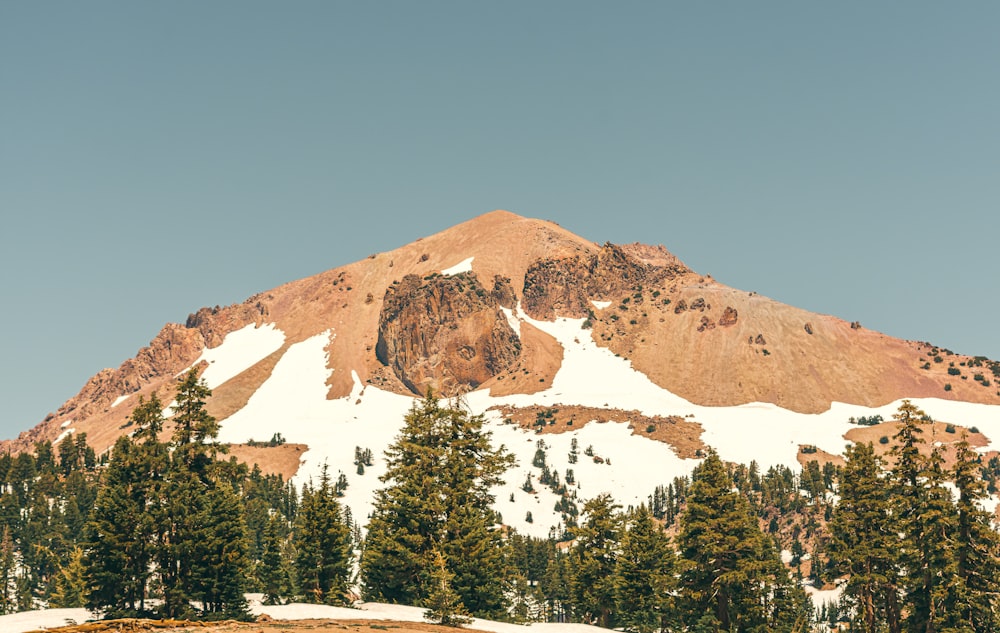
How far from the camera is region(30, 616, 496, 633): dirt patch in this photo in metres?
35.9

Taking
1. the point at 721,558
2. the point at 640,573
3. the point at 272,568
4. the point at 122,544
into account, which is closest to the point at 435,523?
the point at 640,573

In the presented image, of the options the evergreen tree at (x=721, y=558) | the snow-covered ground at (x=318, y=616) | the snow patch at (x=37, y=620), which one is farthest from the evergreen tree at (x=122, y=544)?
the evergreen tree at (x=721, y=558)

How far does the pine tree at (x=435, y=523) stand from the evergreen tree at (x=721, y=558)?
45.6 ft

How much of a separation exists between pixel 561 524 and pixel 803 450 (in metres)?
66.3

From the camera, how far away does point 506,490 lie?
584 ft

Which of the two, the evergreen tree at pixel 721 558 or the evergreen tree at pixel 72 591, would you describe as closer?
the evergreen tree at pixel 721 558

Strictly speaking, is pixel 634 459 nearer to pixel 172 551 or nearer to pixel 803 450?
pixel 803 450

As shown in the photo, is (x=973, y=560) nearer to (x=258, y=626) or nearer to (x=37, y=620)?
(x=258, y=626)

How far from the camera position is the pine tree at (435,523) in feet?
197

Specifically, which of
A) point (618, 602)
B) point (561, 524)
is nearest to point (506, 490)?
point (561, 524)

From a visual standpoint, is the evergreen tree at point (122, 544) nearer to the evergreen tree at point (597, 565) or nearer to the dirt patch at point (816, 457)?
the evergreen tree at point (597, 565)

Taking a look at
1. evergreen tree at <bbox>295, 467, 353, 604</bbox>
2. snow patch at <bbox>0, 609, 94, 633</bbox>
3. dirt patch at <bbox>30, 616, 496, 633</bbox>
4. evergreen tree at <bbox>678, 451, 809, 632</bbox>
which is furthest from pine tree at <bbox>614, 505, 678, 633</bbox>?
snow patch at <bbox>0, 609, 94, 633</bbox>

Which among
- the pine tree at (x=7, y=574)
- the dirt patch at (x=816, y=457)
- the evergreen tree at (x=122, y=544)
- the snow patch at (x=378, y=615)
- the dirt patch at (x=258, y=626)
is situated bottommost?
the pine tree at (x=7, y=574)

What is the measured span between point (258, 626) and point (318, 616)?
6950 mm
